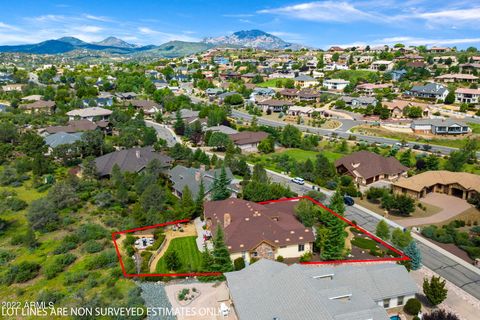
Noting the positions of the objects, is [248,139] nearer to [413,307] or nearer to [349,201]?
[349,201]

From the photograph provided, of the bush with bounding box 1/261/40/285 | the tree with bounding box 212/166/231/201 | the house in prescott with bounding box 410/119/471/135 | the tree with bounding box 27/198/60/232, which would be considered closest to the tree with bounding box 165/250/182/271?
the bush with bounding box 1/261/40/285

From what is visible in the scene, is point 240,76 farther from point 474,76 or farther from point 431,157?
point 431,157

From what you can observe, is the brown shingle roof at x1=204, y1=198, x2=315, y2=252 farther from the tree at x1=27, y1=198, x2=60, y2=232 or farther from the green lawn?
the tree at x1=27, y1=198, x2=60, y2=232

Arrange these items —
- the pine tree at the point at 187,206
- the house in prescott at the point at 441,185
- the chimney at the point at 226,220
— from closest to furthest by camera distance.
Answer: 1. the chimney at the point at 226,220
2. the pine tree at the point at 187,206
3. the house in prescott at the point at 441,185

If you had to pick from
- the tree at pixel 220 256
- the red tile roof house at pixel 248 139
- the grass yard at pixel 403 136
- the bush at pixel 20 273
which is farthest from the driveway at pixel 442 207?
the bush at pixel 20 273

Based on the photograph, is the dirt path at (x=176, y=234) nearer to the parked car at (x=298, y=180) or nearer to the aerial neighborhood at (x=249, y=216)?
the aerial neighborhood at (x=249, y=216)

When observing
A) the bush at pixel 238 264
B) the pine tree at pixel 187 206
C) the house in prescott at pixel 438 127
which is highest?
the house in prescott at pixel 438 127

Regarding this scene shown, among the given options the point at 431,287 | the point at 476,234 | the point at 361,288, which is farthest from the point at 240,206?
the point at 476,234
